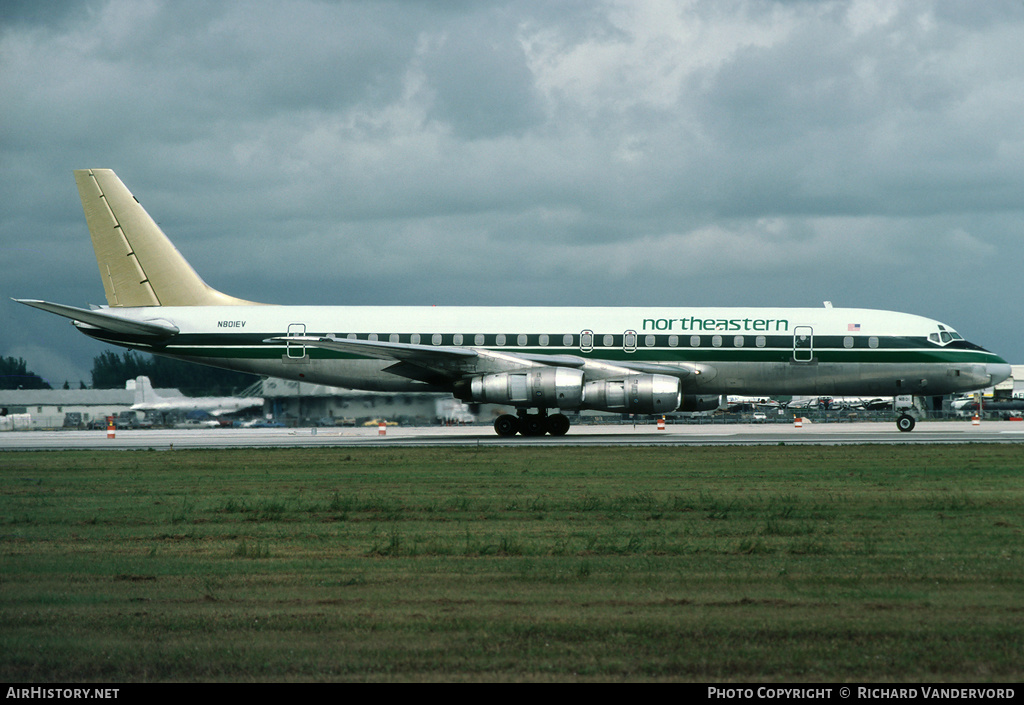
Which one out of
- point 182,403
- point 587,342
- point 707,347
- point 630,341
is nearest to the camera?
point 707,347

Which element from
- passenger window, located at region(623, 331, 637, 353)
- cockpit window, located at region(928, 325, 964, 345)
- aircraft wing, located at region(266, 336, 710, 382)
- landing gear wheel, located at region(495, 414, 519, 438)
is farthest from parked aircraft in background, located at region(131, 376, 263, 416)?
cockpit window, located at region(928, 325, 964, 345)

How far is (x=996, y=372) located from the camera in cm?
3272

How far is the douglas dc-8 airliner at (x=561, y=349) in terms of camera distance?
31.3 meters

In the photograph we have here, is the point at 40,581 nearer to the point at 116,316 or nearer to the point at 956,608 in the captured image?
the point at 956,608

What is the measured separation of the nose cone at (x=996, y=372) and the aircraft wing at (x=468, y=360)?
9.40m

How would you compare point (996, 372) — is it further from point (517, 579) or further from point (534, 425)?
point (517, 579)

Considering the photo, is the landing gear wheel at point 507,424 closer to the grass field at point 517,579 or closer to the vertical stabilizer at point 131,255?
the vertical stabilizer at point 131,255

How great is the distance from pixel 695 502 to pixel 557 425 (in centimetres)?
1886

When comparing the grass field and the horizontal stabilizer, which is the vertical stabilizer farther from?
the grass field

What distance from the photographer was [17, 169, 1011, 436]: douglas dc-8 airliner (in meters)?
31.3

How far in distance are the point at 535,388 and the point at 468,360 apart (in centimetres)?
257

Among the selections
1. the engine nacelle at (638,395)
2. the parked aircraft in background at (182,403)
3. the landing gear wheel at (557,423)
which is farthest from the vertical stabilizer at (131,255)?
the parked aircraft in background at (182,403)

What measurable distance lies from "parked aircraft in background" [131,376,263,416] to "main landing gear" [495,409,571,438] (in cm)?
3320

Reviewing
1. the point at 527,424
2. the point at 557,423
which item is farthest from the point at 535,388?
the point at 557,423
